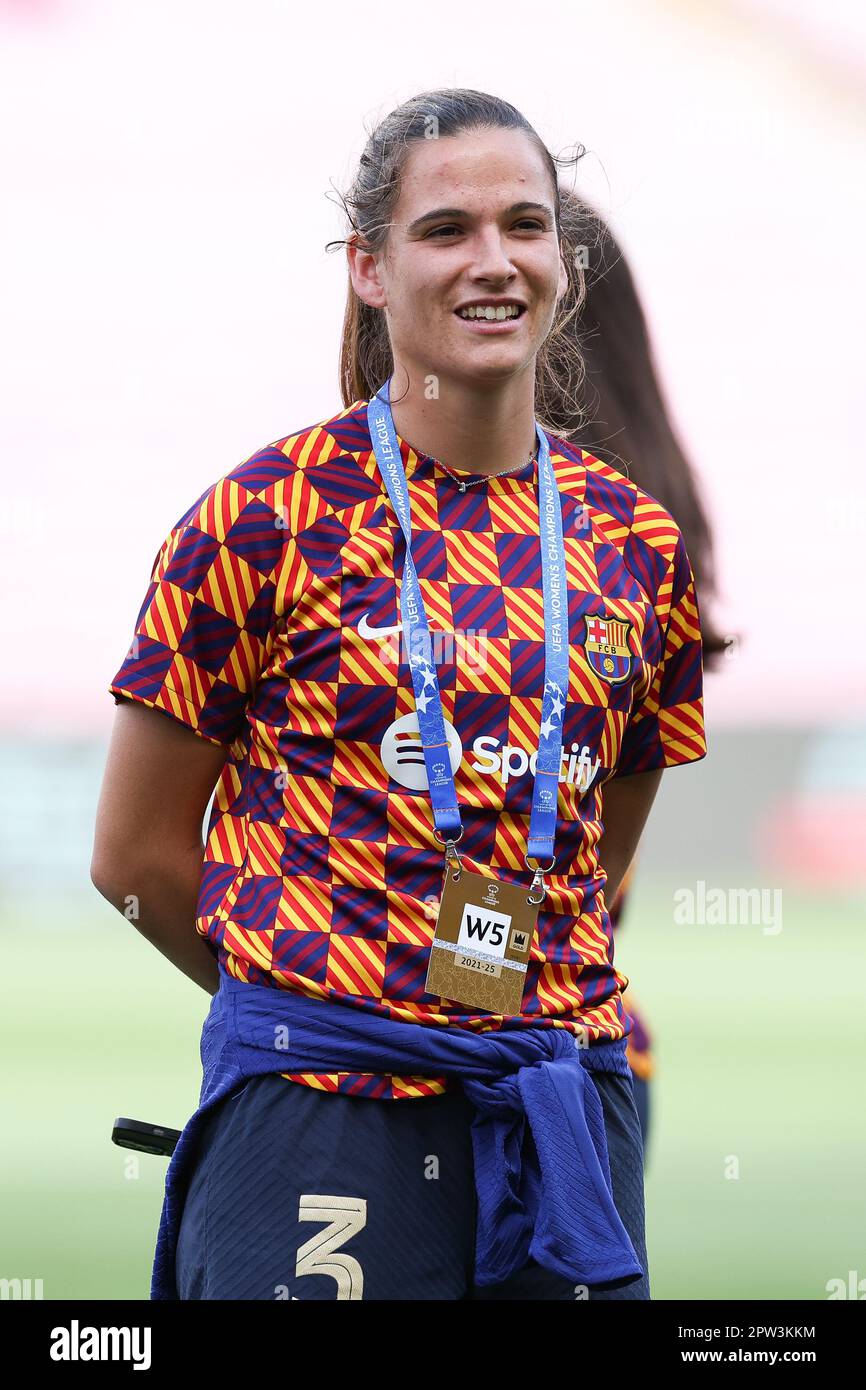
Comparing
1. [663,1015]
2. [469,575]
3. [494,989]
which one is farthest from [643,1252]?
[663,1015]

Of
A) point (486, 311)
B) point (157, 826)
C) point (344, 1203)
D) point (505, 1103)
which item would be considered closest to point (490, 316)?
point (486, 311)

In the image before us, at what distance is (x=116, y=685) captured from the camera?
7.91ft

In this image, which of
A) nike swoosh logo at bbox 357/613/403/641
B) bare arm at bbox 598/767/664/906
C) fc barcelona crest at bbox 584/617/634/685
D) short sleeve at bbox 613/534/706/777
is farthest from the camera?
bare arm at bbox 598/767/664/906

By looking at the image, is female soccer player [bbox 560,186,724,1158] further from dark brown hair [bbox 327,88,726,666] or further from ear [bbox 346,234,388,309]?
ear [bbox 346,234,388,309]

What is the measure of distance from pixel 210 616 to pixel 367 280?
1.84 feet

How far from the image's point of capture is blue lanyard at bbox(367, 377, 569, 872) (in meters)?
2.27

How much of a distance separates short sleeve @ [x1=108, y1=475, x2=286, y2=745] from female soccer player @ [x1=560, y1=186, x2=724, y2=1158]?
2.94 feet

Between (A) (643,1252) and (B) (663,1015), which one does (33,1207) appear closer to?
(A) (643,1252)

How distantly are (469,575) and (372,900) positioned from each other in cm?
44

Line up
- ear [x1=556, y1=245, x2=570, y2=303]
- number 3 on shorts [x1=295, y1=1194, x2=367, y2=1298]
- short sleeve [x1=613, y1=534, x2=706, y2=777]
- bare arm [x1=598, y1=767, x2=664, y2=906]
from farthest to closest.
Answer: bare arm [x1=598, y1=767, x2=664, y2=906] → short sleeve [x1=613, y1=534, x2=706, y2=777] → ear [x1=556, y1=245, x2=570, y2=303] → number 3 on shorts [x1=295, y1=1194, x2=367, y2=1298]

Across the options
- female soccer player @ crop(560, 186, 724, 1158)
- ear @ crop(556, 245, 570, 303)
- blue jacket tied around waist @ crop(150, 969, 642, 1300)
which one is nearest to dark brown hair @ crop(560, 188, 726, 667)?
female soccer player @ crop(560, 186, 724, 1158)

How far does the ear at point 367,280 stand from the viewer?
2.59 m

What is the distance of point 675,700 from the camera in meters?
2.73

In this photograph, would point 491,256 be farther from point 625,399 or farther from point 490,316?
point 625,399
